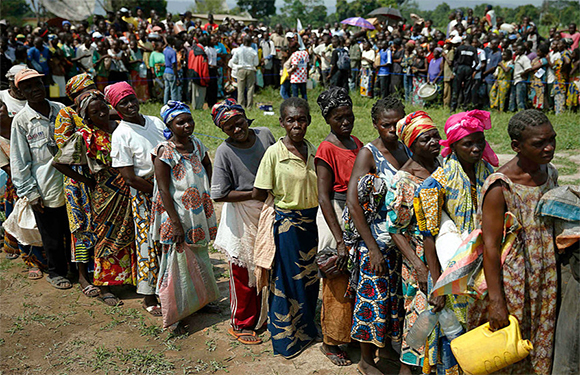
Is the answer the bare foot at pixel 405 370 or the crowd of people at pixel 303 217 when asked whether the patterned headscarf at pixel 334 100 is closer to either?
the crowd of people at pixel 303 217

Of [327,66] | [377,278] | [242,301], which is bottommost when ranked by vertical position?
[242,301]

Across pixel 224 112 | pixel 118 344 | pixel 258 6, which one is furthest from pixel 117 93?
pixel 258 6

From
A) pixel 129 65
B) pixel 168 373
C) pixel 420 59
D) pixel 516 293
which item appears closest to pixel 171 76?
pixel 129 65

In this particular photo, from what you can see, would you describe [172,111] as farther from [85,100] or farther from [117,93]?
[85,100]

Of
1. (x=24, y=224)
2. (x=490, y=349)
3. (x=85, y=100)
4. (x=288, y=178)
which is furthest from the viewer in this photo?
(x=24, y=224)

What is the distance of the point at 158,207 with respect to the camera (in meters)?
3.92

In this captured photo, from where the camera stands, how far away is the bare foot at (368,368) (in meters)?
3.30

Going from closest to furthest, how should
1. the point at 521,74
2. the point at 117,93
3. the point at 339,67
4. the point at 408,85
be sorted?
the point at 117,93 → the point at 521,74 → the point at 339,67 → the point at 408,85

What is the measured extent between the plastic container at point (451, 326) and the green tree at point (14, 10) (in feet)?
120

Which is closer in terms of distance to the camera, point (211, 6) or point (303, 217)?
point (303, 217)

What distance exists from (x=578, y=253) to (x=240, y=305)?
242 centimetres

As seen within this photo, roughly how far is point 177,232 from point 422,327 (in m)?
1.94

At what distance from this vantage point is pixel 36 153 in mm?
4766

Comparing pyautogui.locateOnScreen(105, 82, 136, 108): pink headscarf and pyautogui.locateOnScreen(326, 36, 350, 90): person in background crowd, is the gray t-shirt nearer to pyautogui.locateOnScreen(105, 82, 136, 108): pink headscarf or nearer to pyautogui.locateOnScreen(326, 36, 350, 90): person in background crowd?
pyautogui.locateOnScreen(105, 82, 136, 108): pink headscarf
